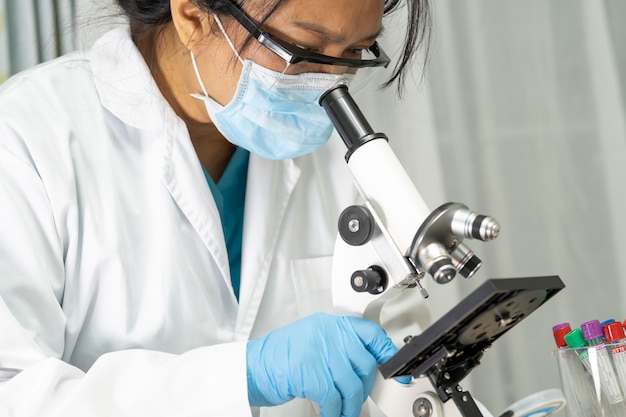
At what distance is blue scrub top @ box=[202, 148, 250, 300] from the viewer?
1524mm

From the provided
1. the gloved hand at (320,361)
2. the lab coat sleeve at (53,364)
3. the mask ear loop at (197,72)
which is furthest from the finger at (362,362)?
the mask ear loop at (197,72)

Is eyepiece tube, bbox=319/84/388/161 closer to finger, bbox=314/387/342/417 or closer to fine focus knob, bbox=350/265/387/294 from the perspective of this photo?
fine focus knob, bbox=350/265/387/294

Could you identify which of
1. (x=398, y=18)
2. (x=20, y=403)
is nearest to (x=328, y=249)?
(x=398, y=18)

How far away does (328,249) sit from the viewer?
165 centimetres

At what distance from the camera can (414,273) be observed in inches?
39.7

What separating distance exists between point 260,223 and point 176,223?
0.21m

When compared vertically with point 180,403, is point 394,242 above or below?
above

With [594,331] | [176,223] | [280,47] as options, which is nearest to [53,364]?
[176,223]

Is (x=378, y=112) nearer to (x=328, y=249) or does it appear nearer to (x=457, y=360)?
(x=328, y=249)

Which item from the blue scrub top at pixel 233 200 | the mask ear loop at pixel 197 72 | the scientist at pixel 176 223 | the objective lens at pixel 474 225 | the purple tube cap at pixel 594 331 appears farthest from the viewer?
the blue scrub top at pixel 233 200

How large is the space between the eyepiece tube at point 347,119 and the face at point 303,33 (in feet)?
0.41

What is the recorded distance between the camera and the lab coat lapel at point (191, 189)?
A: 4.56 ft

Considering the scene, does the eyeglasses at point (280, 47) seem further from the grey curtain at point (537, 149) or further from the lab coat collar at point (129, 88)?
the grey curtain at point (537, 149)

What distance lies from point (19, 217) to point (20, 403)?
288 mm
